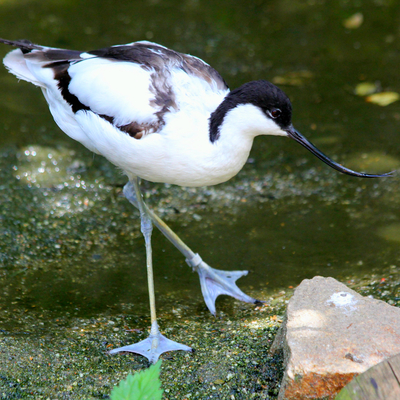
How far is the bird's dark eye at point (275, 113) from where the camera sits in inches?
112

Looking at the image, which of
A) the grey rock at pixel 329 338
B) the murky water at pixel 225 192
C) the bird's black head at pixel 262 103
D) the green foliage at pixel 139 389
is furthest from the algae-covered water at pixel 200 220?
the bird's black head at pixel 262 103

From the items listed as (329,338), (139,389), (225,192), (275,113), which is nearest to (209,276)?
(225,192)

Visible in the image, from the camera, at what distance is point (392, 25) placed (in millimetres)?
6277

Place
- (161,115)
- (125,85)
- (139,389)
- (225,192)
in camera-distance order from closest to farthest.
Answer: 1. (139,389)
2. (161,115)
3. (125,85)
4. (225,192)

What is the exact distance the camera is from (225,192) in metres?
4.45

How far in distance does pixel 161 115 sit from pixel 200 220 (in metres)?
1.45

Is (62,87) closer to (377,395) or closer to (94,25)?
(377,395)

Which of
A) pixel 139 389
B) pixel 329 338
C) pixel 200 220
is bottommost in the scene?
pixel 200 220

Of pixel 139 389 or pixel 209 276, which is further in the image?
pixel 209 276

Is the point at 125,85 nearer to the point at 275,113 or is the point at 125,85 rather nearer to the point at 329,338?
the point at 275,113

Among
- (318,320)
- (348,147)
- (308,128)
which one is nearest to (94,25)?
(308,128)

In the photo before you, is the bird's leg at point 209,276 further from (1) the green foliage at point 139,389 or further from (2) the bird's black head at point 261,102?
(1) the green foliage at point 139,389

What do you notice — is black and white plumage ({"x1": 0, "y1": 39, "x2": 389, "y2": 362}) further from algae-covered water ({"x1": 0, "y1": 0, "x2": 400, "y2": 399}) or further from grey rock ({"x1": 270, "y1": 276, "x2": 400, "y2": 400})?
grey rock ({"x1": 270, "y1": 276, "x2": 400, "y2": 400})

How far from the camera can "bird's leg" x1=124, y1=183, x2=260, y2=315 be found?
11.5 ft
